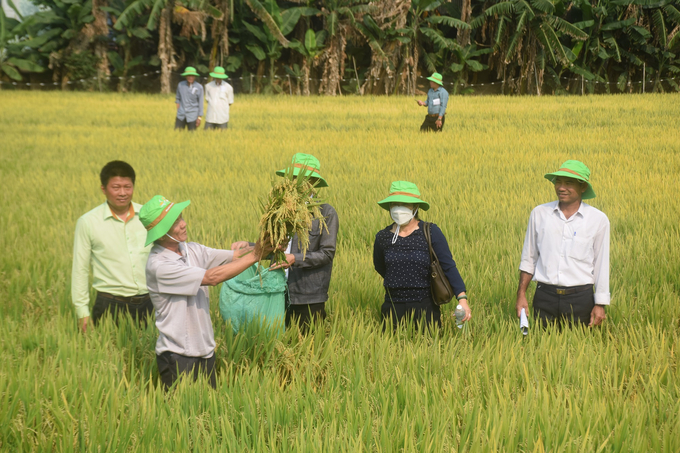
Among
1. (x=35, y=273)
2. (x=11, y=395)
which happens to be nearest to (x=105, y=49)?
(x=35, y=273)

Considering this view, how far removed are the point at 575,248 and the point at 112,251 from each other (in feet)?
9.55

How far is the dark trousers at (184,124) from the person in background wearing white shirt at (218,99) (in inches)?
14.5

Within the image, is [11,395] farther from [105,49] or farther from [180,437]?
[105,49]

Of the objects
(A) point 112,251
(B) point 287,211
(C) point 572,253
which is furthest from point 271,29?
(B) point 287,211

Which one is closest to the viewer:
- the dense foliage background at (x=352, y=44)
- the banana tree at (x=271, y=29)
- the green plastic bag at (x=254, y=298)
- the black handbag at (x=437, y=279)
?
the green plastic bag at (x=254, y=298)

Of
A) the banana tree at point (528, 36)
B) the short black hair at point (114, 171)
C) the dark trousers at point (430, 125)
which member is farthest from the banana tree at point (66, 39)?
the short black hair at point (114, 171)

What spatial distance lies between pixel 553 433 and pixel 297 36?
27.7 meters

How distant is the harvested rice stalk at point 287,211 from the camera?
337 cm

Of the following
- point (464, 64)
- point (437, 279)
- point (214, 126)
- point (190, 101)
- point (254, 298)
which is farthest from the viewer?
point (464, 64)

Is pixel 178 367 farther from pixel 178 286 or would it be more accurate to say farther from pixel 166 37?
pixel 166 37

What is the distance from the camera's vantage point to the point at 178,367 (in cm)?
340

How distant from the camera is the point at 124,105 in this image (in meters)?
21.6

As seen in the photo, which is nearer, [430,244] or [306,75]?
[430,244]

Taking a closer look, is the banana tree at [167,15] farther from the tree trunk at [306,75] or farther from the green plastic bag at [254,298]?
the green plastic bag at [254,298]
